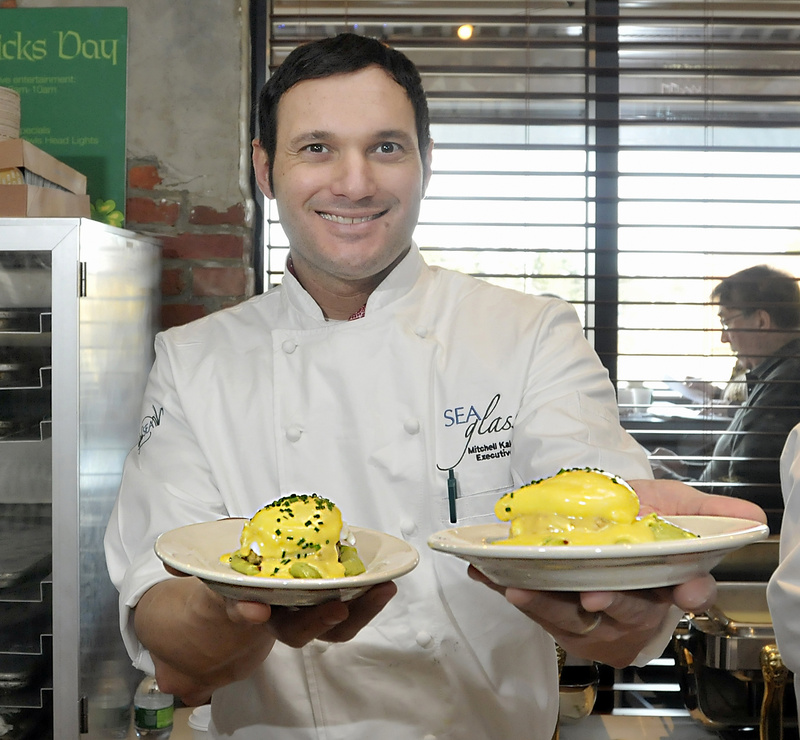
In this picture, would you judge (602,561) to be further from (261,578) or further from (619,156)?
(619,156)

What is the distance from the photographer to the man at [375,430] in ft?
4.76

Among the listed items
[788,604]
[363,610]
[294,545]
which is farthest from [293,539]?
[788,604]

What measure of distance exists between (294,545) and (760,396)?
2110 mm

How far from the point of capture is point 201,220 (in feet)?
8.49

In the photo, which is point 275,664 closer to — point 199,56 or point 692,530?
point 692,530

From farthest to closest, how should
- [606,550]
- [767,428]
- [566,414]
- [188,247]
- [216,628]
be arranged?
1. [767,428]
2. [188,247]
3. [566,414]
4. [216,628]
5. [606,550]

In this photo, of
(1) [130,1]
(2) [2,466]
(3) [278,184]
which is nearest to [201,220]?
(1) [130,1]

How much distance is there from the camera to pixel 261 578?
84 centimetres

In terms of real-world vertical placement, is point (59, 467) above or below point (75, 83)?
below

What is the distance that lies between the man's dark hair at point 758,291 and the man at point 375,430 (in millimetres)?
1331

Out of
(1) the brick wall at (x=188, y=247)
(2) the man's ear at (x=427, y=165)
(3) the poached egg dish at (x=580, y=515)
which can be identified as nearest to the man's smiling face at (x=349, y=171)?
(2) the man's ear at (x=427, y=165)

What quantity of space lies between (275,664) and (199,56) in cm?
186

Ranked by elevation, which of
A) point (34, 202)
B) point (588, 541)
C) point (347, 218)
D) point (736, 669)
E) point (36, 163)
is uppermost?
point (36, 163)
